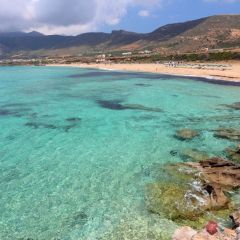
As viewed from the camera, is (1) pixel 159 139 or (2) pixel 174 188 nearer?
(2) pixel 174 188

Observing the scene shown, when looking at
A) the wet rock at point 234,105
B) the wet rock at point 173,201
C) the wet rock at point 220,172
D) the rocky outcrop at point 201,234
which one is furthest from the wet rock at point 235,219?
the wet rock at point 234,105

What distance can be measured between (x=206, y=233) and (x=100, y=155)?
15.0 m

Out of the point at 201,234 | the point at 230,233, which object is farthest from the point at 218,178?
the point at 201,234

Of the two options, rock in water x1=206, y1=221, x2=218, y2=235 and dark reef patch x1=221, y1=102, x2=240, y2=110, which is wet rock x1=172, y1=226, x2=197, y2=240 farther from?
dark reef patch x1=221, y1=102, x2=240, y2=110

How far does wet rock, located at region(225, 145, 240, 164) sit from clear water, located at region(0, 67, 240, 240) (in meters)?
1.08

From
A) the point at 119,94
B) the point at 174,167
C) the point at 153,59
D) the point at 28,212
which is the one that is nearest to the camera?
the point at 28,212

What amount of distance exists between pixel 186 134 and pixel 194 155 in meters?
6.23

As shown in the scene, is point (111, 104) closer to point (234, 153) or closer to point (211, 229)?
point (234, 153)

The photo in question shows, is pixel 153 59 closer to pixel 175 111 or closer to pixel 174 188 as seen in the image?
pixel 175 111

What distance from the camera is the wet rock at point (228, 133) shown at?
33688mm

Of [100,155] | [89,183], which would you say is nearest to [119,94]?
[100,155]

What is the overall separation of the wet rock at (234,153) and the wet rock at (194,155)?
179 cm

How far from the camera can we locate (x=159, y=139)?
3431 cm

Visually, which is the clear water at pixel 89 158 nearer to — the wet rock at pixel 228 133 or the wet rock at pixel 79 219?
the wet rock at pixel 79 219
